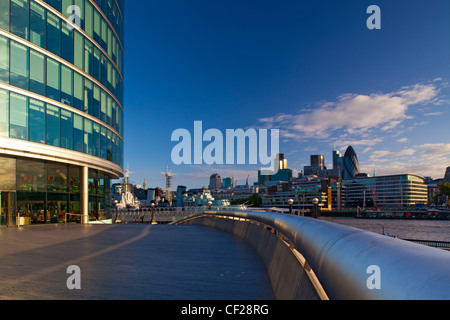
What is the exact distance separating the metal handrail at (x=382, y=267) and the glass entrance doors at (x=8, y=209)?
28700 millimetres

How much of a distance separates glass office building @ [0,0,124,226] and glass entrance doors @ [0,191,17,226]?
0.21ft

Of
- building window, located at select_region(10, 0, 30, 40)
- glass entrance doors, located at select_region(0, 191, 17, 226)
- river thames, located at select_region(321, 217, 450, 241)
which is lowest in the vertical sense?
river thames, located at select_region(321, 217, 450, 241)

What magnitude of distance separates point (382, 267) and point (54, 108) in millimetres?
29594

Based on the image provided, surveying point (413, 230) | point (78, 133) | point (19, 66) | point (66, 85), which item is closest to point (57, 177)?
point (78, 133)

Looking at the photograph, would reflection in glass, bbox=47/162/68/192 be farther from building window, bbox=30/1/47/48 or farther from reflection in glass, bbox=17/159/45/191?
building window, bbox=30/1/47/48

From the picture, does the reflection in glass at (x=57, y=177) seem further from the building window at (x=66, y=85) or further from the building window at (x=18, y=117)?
the building window at (x=66, y=85)

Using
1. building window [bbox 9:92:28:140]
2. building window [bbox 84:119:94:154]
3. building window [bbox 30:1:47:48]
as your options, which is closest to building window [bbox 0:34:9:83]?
building window [bbox 9:92:28:140]

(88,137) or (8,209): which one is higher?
(88,137)

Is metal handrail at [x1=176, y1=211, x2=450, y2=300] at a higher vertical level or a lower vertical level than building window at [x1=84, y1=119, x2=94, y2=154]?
lower

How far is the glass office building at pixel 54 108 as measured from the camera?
941 inches

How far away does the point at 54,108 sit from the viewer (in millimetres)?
27078

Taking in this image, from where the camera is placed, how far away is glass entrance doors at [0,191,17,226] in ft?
83.3

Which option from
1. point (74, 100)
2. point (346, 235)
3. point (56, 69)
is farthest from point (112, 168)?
point (346, 235)

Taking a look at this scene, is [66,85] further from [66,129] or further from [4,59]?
[4,59]
